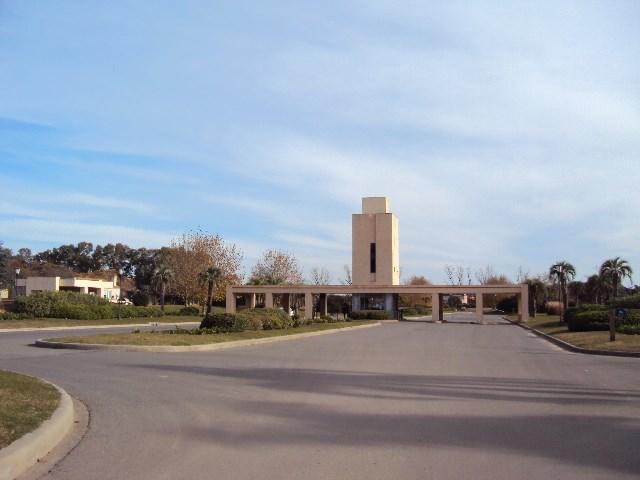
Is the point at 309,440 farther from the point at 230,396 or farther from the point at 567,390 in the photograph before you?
the point at 567,390

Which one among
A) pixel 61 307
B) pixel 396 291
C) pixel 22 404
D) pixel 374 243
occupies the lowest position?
pixel 22 404

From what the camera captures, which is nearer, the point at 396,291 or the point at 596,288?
the point at 396,291

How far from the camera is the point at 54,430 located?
859cm

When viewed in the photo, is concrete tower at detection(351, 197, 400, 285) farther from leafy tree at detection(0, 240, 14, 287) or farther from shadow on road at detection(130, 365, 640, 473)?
shadow on road at detection(130, 365, 640, 473)

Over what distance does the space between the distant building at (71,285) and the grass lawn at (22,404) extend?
58991mm

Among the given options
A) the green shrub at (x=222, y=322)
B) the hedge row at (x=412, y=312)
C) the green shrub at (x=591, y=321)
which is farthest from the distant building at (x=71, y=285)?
the green shrub at (x=591, y=321)

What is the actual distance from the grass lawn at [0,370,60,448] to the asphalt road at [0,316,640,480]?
26.4 inches

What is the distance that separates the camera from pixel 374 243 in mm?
79875

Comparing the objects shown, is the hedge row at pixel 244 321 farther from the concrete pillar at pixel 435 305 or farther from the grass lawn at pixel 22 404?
the concrete pillar at pixel 435 305

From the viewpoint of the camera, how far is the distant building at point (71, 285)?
7881 cm

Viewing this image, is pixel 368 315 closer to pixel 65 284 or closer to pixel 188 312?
pixel 188 312

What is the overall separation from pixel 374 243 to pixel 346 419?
230 ft

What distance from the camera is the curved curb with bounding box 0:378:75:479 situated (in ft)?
22.7

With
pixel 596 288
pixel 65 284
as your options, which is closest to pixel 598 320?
pixel 596 288
